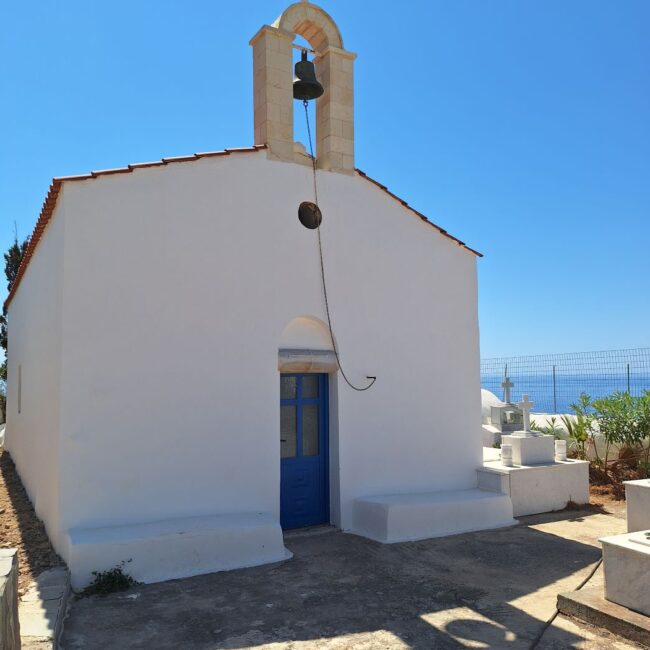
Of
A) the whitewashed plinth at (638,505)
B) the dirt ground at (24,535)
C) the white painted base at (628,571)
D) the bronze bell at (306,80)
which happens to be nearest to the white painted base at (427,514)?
the whitewashed plinth at (638,505)

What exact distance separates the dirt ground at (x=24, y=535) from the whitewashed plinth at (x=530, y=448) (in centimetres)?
664

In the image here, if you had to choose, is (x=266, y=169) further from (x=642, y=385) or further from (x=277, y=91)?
(x=642, y=385)

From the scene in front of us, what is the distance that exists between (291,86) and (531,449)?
6.55m

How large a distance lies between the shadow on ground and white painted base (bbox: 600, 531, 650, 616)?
561mm

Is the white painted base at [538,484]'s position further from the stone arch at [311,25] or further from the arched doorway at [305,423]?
the stone arch at [311,25]

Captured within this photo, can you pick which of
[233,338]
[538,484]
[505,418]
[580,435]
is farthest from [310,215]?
[580,435]

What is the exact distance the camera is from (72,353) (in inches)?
252

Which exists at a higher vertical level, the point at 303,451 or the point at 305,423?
the point at 305,423

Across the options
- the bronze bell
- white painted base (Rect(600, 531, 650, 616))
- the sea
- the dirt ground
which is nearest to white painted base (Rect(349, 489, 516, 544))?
white painted base (Rect(600, 531, 650, 616))

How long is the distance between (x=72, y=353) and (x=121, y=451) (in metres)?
1.19

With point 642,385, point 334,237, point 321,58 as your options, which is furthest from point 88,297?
point 642,385

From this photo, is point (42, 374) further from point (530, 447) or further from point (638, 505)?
point (638, 505)

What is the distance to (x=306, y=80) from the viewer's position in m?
8.08

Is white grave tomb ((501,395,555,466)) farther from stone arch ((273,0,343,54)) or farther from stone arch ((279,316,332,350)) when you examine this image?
stone arch ((273,0,343,54))
